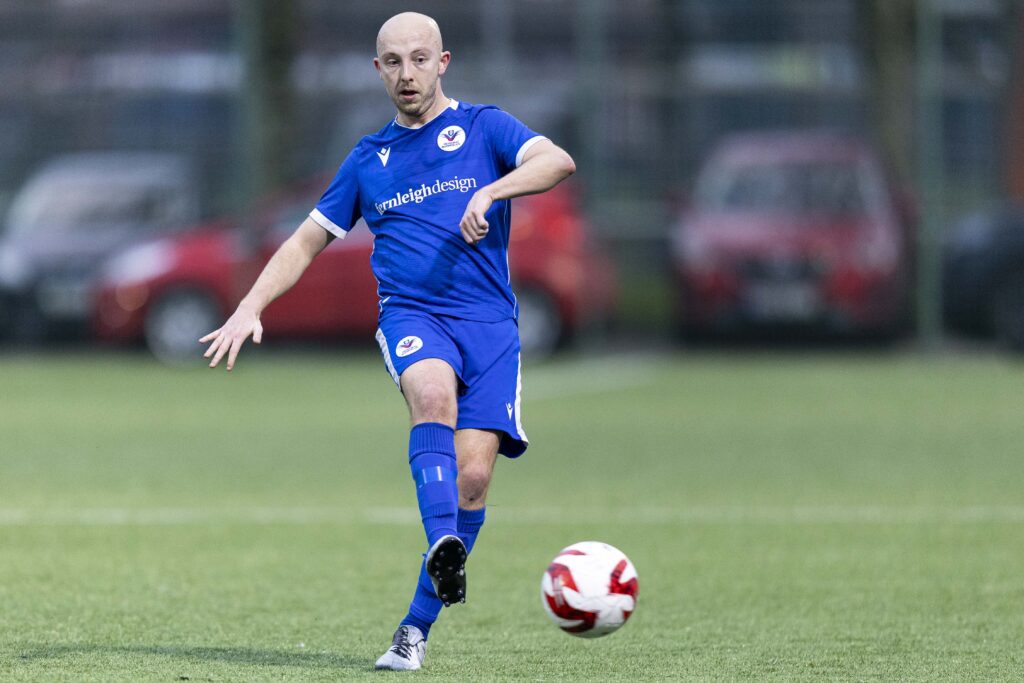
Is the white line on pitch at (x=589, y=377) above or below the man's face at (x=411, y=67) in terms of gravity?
below

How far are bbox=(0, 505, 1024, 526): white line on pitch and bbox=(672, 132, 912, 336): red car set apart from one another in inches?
390

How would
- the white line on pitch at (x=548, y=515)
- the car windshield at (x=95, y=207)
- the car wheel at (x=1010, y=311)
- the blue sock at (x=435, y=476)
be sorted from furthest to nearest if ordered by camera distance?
the car windshield at (x=95, y=207) → the car wheel at (x=1010, y=311) → the white line on pitch at (x=548, y=515) → the blue sock at (x=435, y=476)

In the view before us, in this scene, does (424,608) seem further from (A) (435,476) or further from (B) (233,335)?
(B) (233,335)

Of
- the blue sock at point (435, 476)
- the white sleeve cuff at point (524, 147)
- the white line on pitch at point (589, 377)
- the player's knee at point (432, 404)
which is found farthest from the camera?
the white line on pitch at point (589, 377)

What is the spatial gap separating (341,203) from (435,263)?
419mm

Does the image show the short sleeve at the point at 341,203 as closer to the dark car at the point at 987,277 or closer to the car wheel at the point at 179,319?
the car wheel at the point at 179,319

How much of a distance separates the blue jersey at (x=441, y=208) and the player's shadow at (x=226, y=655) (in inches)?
43.3

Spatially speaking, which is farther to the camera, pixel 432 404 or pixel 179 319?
pixel 179 319

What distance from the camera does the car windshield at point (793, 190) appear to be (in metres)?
20.0

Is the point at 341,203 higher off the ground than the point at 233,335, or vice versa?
the point at 341,203

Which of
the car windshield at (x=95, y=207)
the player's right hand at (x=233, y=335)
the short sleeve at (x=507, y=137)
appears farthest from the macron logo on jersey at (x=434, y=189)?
the car windshield at (x=95, y=207)

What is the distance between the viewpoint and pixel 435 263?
6195mm

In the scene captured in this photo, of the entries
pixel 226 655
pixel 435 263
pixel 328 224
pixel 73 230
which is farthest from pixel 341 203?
pixel 73 230

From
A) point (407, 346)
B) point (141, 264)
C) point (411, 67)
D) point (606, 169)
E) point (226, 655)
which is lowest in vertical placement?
point (141, 264)
